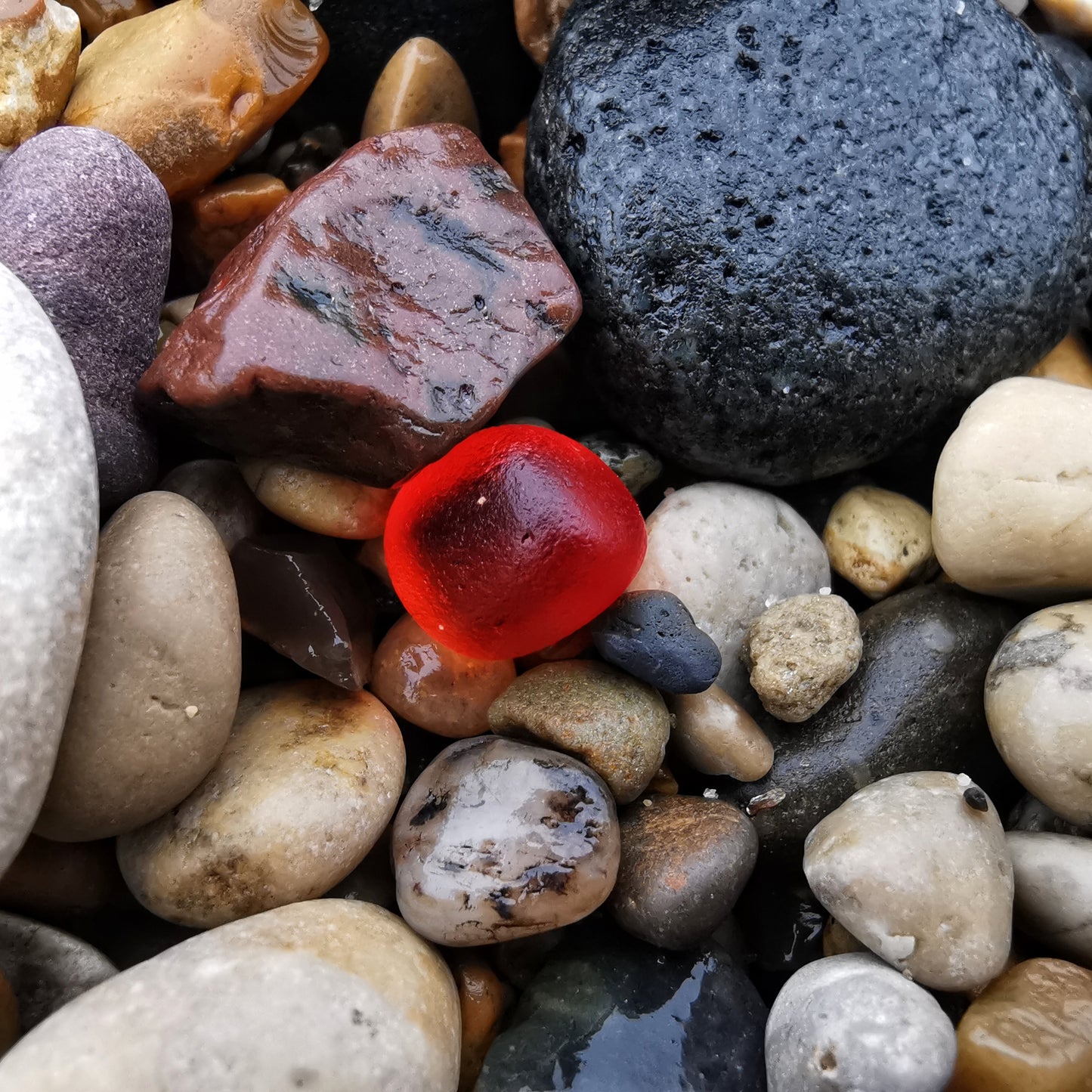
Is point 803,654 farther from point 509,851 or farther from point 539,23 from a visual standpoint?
point 539,23

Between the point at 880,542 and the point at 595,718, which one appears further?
the point at 880,542

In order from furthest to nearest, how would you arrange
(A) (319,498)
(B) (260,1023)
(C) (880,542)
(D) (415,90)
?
(D) (415,90), (C) (880,542), (A) (319,498), (B) (260,1023)

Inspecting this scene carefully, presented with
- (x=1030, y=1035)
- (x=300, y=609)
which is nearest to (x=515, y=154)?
(x=300, y=609)

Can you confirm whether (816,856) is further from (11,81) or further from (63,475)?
(11,81)

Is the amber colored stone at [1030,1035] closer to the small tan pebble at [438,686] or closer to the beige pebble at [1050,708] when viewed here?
the beige pebble at [1050,708]

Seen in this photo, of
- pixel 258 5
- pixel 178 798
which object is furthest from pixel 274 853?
pixel 258 5

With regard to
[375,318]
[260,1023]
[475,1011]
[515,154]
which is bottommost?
[475,1011]

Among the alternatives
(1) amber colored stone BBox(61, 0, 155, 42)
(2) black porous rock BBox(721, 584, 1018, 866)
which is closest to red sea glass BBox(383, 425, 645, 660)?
(2) black porous rock BBox(721, 584, 1018, 866)

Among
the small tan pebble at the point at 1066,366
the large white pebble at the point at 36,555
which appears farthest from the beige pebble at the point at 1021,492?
the large white pebble at the point at 36,555

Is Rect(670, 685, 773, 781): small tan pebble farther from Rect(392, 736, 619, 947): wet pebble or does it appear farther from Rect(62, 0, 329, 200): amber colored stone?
Rect(62, 0, 329, 200): amber colored stone
